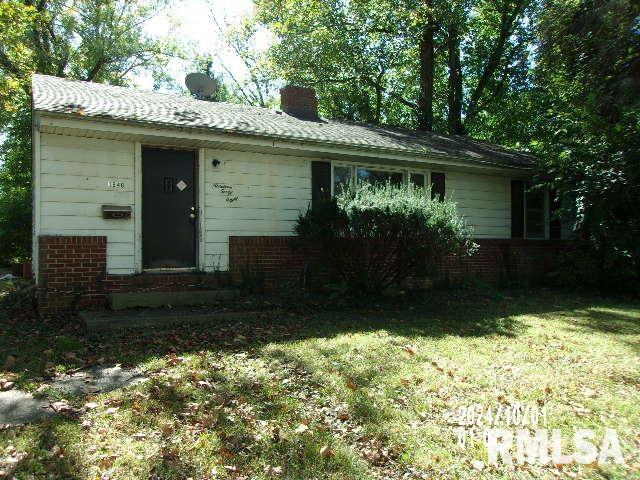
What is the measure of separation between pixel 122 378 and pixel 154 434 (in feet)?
4.16

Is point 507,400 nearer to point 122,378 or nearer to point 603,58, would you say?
point 122,378

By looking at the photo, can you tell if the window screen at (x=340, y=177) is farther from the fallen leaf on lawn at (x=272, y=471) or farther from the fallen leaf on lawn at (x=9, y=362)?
the fallen leaf on lawn at (x=272, y=471)

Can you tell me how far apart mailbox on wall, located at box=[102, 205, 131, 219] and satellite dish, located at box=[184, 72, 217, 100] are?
6042mm

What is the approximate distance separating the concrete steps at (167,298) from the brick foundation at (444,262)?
79 cm

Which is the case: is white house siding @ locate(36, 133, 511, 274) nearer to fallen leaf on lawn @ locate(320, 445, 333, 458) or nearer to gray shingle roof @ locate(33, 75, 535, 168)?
gray shingle roof @ locate(33, 75, 535, 168)

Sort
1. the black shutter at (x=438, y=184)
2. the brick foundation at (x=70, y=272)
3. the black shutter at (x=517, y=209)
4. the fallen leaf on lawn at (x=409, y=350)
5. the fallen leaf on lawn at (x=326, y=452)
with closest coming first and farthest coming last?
the fallen leaf on lawn at (x=326, y=452) < the fallen leaf on lawn at (x=409, y=350) < the brick foundation at (x=70, y=272) < the black shutter at (x=438, y=184) < the black shutter at (x=517, y=209)

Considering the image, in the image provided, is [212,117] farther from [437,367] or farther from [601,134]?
[601,134]

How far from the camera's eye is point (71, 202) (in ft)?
23.4

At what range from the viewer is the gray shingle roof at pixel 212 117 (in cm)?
713

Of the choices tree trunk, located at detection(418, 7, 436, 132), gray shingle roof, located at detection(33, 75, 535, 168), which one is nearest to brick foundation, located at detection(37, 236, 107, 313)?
gray shingle roof, located at detection(33, 75, 535, 168)

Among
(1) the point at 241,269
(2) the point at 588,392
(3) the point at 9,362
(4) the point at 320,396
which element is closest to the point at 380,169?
(1) the point at 241,269

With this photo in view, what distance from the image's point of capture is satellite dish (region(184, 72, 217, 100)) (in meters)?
12.5

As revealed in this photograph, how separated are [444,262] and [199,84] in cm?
767

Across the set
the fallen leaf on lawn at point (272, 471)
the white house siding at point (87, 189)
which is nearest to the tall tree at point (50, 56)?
the white house siding at point (87, 189)
